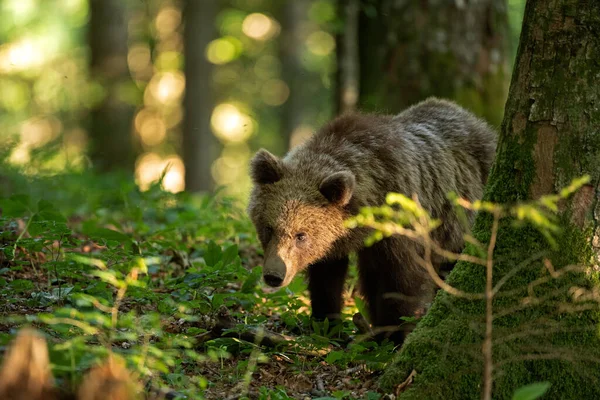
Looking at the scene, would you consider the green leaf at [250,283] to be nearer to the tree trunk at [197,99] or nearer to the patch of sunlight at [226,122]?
the tree trunk at [197,99]

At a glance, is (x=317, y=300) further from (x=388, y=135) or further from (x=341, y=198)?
(x=388, y=135)

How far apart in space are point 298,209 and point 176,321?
138 centimetres

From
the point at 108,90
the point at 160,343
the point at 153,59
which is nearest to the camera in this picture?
the point at 160,343

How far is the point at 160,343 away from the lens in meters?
4.61

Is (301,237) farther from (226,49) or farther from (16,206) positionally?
(226,49)

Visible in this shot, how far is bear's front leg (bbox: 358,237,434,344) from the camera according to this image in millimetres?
5934

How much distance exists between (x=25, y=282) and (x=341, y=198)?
2555 mm

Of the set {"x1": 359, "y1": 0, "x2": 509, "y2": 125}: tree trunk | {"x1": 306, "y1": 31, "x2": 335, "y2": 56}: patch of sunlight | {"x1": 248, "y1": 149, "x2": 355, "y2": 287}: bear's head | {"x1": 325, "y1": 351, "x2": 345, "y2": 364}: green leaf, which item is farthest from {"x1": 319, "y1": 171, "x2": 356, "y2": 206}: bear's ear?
{"x1": 306, "y1": 31, "x2": 335, "y2": 56}: patch of sunlight

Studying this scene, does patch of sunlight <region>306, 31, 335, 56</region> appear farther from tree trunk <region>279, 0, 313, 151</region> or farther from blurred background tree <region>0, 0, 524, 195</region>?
tree trunk <region>279, 0, 313, 151</region>

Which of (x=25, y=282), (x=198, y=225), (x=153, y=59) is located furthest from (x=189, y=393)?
(x=153, y=59)

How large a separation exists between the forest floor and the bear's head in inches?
12.0

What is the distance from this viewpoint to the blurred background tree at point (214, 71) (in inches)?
379

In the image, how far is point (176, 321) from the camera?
5.56m

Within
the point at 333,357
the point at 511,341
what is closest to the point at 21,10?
the point at 333,357
